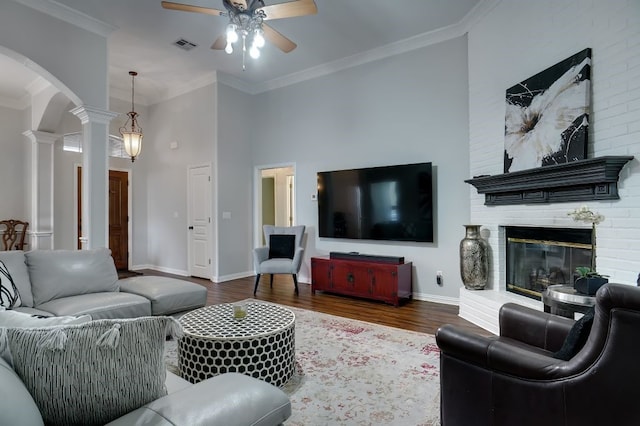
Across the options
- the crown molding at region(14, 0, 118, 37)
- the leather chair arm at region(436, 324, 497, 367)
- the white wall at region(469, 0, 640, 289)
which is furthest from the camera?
the crown molding at region(14, 0, 118, 37)

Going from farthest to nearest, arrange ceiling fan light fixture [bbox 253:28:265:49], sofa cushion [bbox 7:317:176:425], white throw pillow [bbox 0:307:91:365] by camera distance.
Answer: ceiling fan light fixture [bbox 253:28:265:49] < white throw pillow [bbox 0:307:91:365] < sofa cushion [bbox 7:317:176:425]

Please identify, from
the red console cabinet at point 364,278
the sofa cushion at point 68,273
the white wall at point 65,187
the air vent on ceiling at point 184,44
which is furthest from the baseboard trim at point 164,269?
the air vent on ceiling at point 184,44

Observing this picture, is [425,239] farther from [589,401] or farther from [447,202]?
[589,401]

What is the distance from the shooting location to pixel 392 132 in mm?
4777

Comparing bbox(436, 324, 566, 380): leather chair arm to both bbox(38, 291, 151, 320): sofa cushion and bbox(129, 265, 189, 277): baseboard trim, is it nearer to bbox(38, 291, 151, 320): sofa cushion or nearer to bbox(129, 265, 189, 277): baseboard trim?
bbox(38, 291, 151, 320): sofa cushion

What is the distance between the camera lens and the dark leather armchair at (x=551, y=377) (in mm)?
1098

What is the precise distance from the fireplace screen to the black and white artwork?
632 mm

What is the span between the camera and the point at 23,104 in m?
6.05

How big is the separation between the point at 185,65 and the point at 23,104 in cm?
324

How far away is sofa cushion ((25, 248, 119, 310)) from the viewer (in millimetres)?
2705

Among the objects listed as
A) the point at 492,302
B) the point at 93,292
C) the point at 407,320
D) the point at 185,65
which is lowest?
the point at 407,320

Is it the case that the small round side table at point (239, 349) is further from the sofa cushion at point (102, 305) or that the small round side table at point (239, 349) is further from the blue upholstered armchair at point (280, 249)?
the blue upholstered armchair at point (280, 249)

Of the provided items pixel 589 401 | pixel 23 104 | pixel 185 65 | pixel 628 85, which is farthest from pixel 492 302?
pixel 23 104

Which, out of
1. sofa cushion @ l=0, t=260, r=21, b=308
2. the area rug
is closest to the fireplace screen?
the area rug
